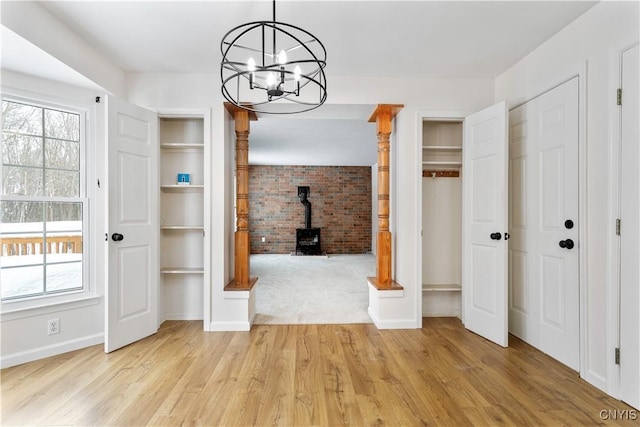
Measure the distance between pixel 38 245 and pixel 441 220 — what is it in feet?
12.8

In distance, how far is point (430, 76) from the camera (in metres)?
3.23

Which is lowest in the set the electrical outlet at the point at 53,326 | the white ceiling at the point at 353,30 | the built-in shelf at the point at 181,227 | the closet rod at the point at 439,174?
the electrical outlet at the point at 53,326

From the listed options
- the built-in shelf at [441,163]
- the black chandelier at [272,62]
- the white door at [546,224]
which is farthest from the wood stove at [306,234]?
the white door at [546,224]

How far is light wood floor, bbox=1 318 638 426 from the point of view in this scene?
5.87 ft

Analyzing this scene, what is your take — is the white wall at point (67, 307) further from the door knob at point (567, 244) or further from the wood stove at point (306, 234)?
the wood stove at point (306, 234)

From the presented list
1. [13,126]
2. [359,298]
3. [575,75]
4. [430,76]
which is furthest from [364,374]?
[13,126]

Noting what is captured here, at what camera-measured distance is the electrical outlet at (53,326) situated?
257 centimetres

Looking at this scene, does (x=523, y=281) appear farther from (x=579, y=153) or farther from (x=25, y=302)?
(x=25, y=302)

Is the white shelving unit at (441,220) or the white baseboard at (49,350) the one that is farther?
the white shelving unit at (441,220)

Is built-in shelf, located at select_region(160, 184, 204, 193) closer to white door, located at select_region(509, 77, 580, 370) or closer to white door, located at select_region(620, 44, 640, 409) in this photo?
white door, located at select_region(509, 77, 580, 370)

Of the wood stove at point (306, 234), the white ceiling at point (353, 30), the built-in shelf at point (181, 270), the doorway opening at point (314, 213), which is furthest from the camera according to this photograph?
the wood stove at point (306, 234)

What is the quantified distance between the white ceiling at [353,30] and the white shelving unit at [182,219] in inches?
27.1

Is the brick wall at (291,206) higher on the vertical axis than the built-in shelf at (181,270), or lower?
higher

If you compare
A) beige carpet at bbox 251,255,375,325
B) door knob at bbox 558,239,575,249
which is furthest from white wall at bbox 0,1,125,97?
door knob at bbox 558,239,575,249
